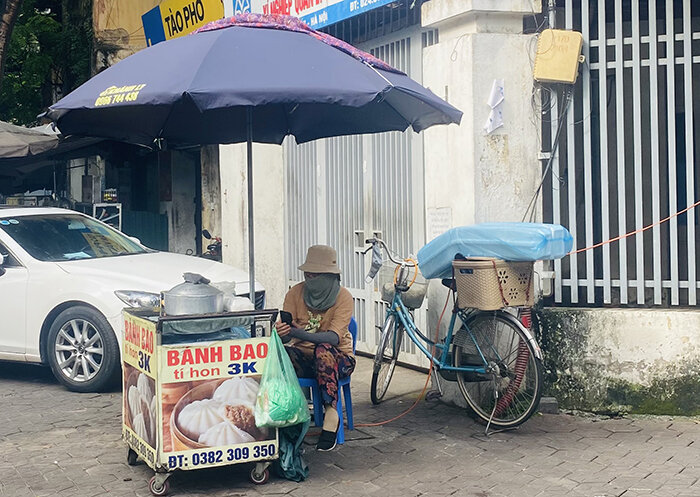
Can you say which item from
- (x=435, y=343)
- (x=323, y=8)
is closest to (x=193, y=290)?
(x=435, y=343)

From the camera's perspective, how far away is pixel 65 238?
26.8 feet

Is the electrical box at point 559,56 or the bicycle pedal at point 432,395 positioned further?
the bicycle pedal at point 432,395

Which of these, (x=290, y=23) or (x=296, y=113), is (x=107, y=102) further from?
(x=296, y=113)

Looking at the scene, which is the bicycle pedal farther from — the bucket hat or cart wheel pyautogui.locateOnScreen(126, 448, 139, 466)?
cart wheel pyautogui.locateOnScreen(126, 448, 139, 466)

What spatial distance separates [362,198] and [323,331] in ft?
10.9

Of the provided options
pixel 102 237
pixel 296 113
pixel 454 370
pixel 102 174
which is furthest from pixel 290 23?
pixel 102 174

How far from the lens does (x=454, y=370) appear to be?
612 cm

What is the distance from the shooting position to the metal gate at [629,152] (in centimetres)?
625

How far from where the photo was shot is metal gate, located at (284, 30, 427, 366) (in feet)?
26.2

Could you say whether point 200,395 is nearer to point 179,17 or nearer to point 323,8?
point 323,8

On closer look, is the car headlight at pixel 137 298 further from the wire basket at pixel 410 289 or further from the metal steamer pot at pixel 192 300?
the metal steamer pot at pixel 192 300

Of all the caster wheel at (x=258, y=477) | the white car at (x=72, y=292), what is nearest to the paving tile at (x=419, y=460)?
the caster wheel at (x=258, y=477)

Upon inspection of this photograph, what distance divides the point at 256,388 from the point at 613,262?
123 inches

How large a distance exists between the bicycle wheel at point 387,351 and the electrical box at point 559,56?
2124 mm
